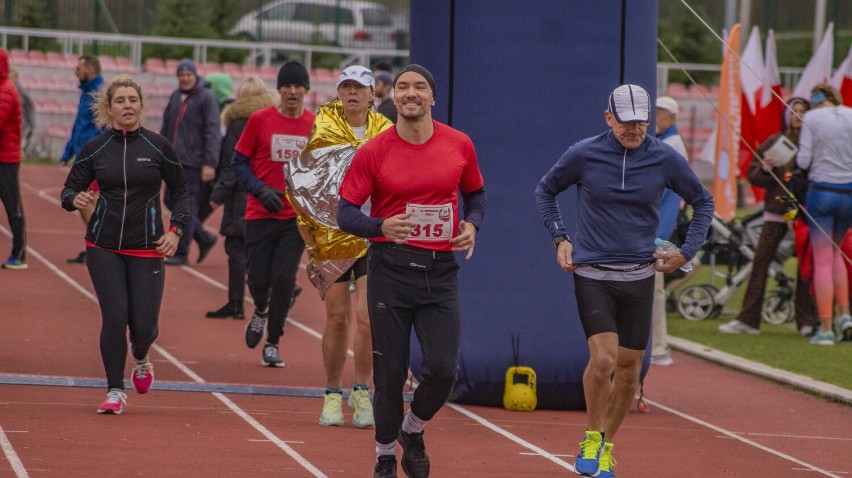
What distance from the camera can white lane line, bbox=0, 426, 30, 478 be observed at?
7.31 metres

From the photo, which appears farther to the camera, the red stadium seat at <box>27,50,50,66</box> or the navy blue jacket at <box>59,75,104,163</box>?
the red stadium seat at <box>27,50,50,66</box>

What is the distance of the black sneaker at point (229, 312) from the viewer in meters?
14.2

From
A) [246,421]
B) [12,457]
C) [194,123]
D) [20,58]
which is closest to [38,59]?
[20,58]

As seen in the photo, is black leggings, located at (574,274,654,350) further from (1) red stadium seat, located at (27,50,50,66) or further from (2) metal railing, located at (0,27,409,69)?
(1) red stadium seat, located at (27,50,50,66)

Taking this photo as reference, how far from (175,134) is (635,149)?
9.29 meters

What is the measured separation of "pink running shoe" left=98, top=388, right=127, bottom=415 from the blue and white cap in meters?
3.35

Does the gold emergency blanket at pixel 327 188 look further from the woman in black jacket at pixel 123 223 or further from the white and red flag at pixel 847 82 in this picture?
the white and red flag at pixel 847 82

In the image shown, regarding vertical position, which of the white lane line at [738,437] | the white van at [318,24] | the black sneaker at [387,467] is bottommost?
the white lane line at [738,437]

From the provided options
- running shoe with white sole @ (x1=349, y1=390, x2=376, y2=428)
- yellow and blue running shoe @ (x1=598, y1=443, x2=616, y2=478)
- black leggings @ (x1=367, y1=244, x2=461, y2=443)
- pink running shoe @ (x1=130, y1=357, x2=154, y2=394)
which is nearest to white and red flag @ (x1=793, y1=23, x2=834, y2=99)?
running shoe with white sole @ (x1=349, y1=390, x2=376, y2=428)

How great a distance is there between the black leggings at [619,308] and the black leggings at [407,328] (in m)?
0.89

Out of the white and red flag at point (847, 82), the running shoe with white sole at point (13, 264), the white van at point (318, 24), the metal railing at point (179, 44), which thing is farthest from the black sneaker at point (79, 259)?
the white van at point (318, 24)

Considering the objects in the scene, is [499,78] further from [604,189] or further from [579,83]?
[604,189]

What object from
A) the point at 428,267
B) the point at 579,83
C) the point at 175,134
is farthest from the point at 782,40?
the point at 428,267

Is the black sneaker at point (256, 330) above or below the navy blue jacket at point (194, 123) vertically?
below
